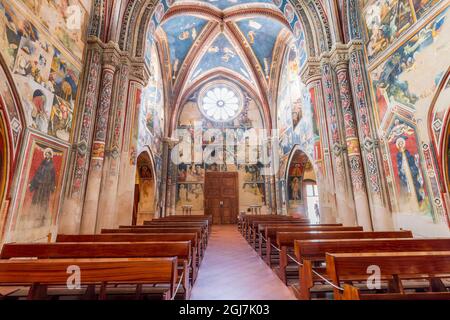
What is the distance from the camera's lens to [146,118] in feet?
38.2

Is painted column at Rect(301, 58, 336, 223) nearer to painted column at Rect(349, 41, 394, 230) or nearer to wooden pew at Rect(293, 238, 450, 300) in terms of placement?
painted column at Rect(349, 41, 394, 230)

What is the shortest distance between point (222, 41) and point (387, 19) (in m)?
11.5

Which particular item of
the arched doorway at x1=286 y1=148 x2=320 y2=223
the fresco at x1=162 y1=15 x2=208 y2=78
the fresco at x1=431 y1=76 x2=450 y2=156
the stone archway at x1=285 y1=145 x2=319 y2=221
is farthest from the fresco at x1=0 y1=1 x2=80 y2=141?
the stone archway at x1=285 y1=145 x2=319 y2=221

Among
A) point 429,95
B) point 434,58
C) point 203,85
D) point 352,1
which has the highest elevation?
point 203,85

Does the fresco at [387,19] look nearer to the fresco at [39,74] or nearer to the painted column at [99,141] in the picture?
the painted column at [99,141]

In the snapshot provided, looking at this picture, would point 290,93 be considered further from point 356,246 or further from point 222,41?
point 356,246

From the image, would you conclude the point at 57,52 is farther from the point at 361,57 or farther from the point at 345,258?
the point at 361,57

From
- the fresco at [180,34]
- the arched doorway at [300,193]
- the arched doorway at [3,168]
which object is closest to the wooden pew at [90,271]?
the arched doorway at [3,168]

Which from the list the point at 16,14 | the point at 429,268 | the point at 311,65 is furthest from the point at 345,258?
the point at 311,65

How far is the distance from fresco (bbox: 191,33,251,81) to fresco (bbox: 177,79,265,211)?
1538 mm

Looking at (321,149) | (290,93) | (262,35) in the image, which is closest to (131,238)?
(321,149)

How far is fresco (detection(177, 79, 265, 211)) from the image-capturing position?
671 inches

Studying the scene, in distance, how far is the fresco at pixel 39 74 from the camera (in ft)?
13.5

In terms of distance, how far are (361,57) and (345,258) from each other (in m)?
7.53
